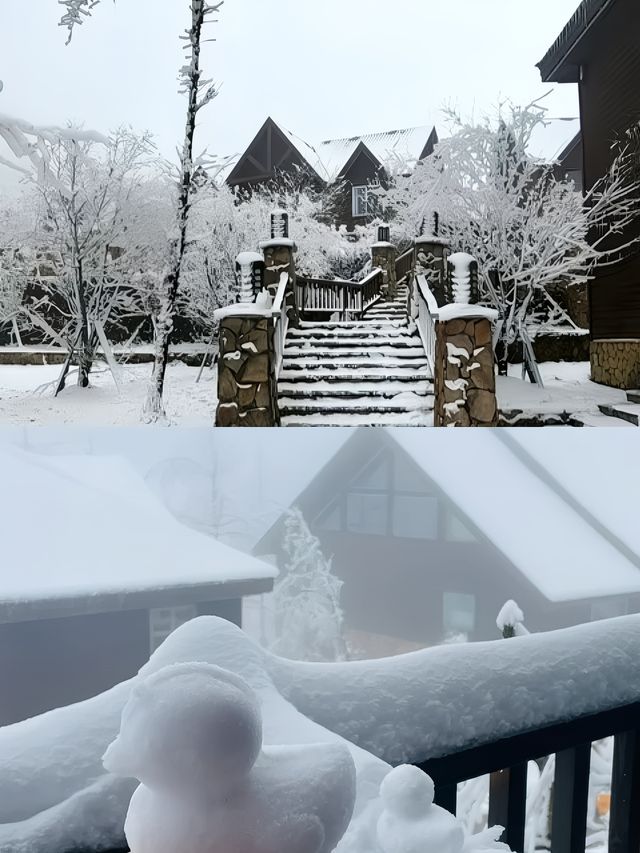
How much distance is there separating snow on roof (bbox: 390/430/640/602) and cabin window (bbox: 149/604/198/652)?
623 mm

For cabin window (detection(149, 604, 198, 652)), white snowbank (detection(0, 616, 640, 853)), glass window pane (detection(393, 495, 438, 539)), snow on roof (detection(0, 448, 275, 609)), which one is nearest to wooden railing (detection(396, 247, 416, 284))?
glass window pane (detection(393, 495, 438, 539))

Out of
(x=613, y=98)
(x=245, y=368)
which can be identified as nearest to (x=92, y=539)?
(x=245, y=368)

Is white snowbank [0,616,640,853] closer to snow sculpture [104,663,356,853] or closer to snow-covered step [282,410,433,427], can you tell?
snow sculpture [104,663,356,853]

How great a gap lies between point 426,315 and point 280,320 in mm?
550

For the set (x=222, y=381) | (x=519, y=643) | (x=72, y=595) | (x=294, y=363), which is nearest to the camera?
(x=519, y=643)

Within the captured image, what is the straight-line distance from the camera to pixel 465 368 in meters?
2.50

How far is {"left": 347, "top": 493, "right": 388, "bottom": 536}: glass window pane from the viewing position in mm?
1354

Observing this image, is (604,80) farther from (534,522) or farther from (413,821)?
(413,821)

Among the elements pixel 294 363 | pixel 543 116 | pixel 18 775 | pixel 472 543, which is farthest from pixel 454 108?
pixel 18 775

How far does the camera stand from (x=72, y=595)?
104cm

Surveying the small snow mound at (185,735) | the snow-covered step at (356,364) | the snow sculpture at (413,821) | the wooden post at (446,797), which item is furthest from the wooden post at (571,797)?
the snow-covered step at (356,364)

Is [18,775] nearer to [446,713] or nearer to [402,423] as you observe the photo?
[446,713]

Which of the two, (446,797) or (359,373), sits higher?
(359,373)

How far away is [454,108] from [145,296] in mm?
1210
